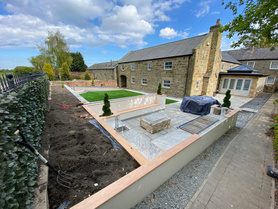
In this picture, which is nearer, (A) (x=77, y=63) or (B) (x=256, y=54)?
(B) (x=256, y=54)

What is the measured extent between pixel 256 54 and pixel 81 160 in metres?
32.3

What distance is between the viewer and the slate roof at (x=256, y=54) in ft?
64.3

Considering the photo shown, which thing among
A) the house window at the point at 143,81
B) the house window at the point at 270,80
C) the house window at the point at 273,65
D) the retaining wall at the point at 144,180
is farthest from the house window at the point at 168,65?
the house window at the point at 270,80

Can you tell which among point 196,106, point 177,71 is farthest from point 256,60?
point 196,106

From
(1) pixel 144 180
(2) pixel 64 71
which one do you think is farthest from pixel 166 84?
(2) pixel 64 71

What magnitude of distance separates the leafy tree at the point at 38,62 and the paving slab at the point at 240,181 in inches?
1485

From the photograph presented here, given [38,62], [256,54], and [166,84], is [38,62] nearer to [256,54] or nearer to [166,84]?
[166,84]

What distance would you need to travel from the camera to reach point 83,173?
2.43 m

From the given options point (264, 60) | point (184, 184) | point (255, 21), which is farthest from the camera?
point (264, 60)

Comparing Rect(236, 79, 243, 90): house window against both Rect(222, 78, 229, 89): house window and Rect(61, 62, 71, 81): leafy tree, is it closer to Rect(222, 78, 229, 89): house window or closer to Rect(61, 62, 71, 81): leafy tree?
Rect(222, 78, 229, 89): house window

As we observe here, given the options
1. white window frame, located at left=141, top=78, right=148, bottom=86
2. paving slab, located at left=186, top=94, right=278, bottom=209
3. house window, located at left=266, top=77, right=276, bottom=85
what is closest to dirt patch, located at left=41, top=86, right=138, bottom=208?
paving slab, located at left=186, top=94, right=278, bottom=209

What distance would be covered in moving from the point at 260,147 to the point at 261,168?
1557 mm

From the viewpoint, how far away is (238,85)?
15.0 metres

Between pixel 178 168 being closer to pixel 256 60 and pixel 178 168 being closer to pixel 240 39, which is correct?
pixel 240 39
